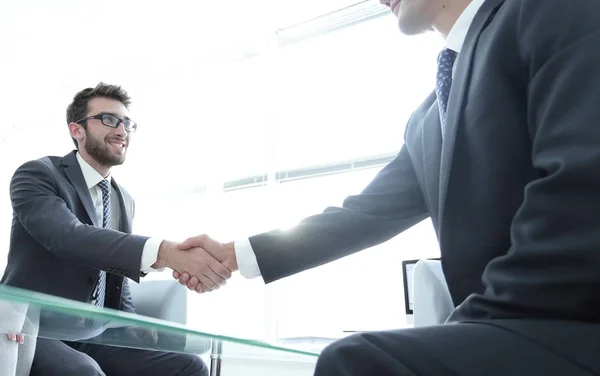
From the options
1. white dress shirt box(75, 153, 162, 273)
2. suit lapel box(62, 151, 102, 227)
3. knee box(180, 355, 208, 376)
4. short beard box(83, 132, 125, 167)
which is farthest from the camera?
short beard box(83, 132, 125, 167)

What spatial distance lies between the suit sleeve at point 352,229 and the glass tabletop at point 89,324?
29 centimetres

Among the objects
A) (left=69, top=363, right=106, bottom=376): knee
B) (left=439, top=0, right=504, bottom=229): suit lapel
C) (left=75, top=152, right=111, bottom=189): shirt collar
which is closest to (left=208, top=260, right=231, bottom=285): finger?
(left=69, top=363, right=106, bottom=376): knee

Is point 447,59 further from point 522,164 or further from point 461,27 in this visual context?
point 522,164

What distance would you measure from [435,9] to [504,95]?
58 centimetres

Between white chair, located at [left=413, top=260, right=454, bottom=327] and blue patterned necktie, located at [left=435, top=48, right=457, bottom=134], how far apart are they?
32.6 inches

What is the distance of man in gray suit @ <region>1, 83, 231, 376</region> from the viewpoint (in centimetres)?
192

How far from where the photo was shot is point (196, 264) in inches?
76.5

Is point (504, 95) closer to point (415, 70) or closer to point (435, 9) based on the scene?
point (435, 9)

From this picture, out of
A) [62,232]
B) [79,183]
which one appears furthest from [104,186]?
[62,232]

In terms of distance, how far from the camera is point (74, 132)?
2.82 metres

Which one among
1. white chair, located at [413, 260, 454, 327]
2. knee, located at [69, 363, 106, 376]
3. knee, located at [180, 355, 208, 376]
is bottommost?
knee, located at [180, 355, 208, 376]

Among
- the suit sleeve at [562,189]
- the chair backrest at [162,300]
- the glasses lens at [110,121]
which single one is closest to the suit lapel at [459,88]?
the suit sleeve at [562,189]

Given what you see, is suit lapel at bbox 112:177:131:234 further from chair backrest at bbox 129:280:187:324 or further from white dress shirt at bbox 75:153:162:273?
chair backrest at bbox 129:280:187:324

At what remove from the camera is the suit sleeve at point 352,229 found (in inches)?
51.5
